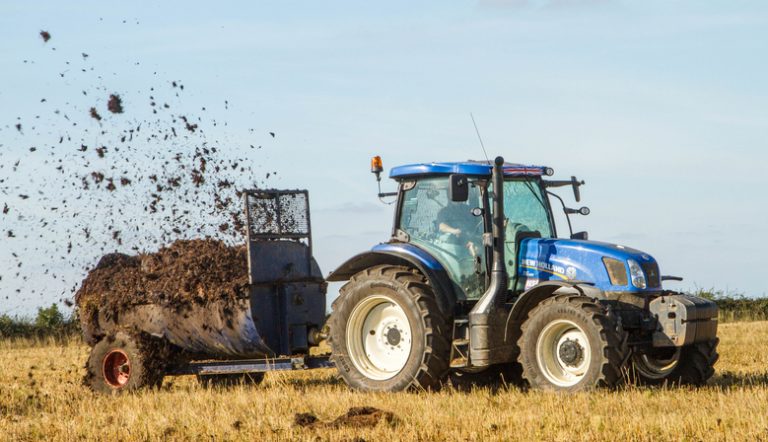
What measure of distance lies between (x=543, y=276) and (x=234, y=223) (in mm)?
3761

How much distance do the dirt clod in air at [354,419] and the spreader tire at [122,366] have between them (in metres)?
3.77

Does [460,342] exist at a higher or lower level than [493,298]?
lower

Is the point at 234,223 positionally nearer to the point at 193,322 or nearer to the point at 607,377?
the point at 193,322

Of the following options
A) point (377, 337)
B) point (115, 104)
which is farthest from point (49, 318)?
point (377, 337)

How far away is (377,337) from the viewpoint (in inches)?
446

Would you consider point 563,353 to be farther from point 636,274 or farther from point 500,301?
point 636,274

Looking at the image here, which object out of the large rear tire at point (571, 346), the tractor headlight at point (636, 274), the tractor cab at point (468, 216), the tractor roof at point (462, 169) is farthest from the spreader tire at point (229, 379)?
the tractor headlight at point (636, 274)

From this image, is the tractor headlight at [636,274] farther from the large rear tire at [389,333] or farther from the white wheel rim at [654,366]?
the large rear tire at [389,333]

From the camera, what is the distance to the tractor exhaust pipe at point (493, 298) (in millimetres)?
10414

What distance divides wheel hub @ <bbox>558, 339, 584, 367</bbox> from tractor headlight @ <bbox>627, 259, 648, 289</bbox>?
2.84 ft

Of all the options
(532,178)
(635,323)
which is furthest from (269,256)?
(635,323)

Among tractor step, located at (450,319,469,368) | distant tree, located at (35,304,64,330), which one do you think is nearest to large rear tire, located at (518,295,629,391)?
tractor step, located at (450,319,469,368)

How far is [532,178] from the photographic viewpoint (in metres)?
11.4

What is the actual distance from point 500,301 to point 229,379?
13.3 feet
